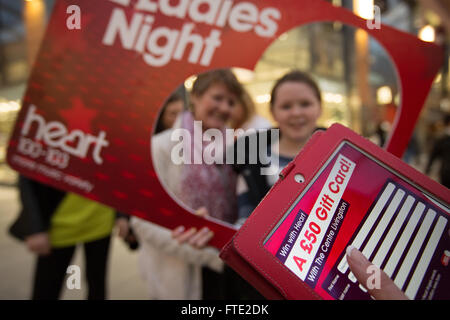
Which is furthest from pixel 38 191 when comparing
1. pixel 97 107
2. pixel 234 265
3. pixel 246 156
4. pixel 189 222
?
pixel 234 265

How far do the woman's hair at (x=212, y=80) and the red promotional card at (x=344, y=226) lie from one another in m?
0.39

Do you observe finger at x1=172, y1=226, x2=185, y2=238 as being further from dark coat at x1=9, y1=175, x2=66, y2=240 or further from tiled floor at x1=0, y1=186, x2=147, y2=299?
tiled floor at x1=0, y1=186, x2=147, y2=299

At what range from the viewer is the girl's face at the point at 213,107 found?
818 mm

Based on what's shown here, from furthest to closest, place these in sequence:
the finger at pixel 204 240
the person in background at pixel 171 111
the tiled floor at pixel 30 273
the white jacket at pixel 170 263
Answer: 1. the tiled floor at pixel 30 273
2. the white jacket at pixel 170 263
3. the person in background at pixel 171 111
4. the finger at pixel 204 240

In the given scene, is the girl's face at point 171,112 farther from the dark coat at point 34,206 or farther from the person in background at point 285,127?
the dark coat at point 34,206

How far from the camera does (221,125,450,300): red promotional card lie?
17.2 inches

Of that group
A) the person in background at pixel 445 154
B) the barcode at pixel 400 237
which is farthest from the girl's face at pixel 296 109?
the person in background at pixel 445 154

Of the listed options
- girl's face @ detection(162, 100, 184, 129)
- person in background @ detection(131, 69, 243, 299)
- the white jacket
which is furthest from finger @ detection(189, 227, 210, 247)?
girl's face @ detection(162, 100, 184, 129)

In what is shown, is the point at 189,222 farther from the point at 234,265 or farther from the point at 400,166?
the point at 400,166

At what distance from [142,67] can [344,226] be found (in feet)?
1.88

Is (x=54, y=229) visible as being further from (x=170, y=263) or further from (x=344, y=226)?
(x=344, y=226)

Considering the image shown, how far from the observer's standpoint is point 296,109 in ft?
2.40

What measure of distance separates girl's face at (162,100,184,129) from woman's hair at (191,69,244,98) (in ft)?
0.32

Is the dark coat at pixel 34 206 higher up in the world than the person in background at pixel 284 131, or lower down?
lower down
